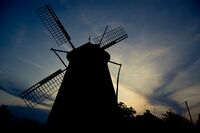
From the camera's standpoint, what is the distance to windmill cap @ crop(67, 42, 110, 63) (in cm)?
732

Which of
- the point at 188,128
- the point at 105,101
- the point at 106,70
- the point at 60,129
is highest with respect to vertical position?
the point at 188,128

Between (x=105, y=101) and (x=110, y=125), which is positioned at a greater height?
(x=105, y=101)

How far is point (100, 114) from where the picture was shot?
5.92 m

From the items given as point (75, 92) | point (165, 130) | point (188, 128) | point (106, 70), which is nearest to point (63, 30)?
point (106, 70)

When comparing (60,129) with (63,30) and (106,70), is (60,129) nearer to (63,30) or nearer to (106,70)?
(106,70)

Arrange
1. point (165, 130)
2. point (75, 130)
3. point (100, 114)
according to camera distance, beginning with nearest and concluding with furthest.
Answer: point (75, 130), point (100, 114), point (165, 130)

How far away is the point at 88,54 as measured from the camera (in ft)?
24.2

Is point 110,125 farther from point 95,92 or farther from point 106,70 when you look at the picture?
point 106,70

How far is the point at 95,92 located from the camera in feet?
20.8

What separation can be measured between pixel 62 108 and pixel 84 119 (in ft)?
3.59

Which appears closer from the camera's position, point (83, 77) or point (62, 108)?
point (62, 108)

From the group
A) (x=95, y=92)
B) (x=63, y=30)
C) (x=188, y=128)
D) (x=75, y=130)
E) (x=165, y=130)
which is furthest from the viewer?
(x=188, y=128)

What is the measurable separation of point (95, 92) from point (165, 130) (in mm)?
15134

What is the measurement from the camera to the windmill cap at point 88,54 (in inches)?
288
